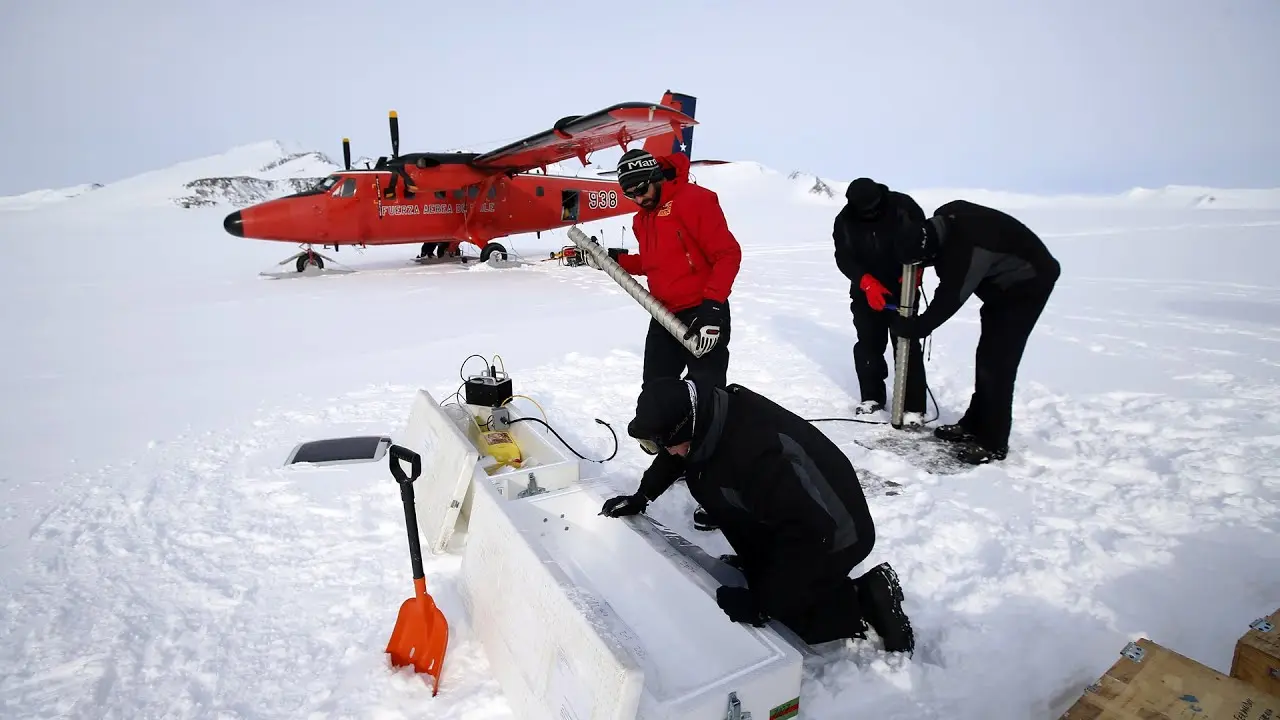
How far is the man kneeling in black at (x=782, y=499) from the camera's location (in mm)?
2158

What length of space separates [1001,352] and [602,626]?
10.2 ft

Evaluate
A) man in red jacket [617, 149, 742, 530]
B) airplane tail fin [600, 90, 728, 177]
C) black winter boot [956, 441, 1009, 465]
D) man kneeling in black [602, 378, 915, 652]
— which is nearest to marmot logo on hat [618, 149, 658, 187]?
man in red jacket [617, 149, 742, 530]

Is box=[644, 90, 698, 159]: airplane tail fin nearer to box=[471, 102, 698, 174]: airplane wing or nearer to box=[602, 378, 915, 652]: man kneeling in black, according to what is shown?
box=[471, 102, 698, 174]: airplane wing

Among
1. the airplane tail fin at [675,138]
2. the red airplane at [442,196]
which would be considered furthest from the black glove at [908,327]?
the airplane tail fin at [675,138]

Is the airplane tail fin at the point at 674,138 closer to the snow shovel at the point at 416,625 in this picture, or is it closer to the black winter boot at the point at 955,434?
the black winter boot at the point at 955,434

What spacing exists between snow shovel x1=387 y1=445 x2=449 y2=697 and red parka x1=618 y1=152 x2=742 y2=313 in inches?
67.3

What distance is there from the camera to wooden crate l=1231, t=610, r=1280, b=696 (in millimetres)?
1746

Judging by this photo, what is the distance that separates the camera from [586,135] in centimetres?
1085

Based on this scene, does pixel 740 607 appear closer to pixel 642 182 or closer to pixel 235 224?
pixel 642 182

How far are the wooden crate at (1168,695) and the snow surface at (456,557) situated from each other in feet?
1.29

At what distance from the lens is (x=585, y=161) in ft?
40.9

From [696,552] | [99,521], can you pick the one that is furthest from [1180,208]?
[99,521]

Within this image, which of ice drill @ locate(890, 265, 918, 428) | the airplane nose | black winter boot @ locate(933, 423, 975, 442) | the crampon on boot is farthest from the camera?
the airplane nose

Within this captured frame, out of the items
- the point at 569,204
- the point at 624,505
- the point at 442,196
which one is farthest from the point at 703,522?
the point at 569,204
